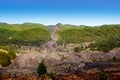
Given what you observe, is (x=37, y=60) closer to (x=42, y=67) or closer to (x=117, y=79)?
(x=42, y=67)

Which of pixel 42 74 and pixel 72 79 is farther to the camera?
pixel 42 74

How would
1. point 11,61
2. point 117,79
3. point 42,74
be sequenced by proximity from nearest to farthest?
point 117,79
point 42,74
point 11,61

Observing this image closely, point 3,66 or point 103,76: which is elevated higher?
point 103,76

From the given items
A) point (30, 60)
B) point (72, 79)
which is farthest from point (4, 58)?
point (72, 79)

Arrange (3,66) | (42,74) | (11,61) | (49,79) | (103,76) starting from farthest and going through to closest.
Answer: (11,61)
(3,66)
(42,74)
(49,79)
(103,76)

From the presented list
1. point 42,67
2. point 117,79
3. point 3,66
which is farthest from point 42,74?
point 3,66

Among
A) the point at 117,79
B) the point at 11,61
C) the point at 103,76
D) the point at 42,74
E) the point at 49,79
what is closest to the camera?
the point at 103,76

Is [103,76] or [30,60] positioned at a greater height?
[103,76]

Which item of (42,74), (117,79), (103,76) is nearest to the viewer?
(103,76)

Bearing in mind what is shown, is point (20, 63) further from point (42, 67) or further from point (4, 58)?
point (42, 67)
